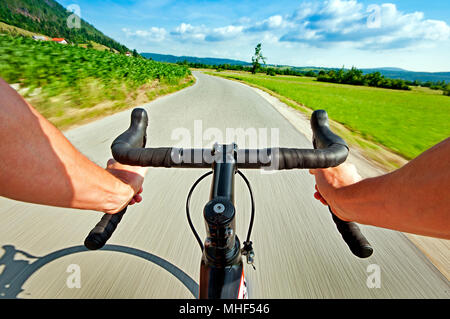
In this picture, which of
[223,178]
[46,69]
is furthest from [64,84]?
[223,178]

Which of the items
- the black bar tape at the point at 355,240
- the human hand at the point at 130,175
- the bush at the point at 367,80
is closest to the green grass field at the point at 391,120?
the black bar tape at the point at 355,240

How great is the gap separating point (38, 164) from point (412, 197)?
1241mm

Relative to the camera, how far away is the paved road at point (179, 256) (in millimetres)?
1362

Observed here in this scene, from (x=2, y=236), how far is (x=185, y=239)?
1.49 m

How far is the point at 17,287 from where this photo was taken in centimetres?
130

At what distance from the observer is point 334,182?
122 cm

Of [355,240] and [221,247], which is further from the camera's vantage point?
[355,240]

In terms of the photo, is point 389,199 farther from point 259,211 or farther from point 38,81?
point 38,81

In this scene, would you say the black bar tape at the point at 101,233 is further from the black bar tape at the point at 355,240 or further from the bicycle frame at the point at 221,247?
the black bar tape at the point at 355,240

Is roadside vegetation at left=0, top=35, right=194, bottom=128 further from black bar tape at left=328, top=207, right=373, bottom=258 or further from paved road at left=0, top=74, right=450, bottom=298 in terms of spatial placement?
black bar tape at left=328, top=207, right=373, bottom=258

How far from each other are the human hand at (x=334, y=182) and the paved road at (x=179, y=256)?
635mm

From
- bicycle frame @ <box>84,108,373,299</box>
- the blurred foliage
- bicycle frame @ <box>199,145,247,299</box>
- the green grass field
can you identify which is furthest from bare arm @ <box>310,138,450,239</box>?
the blurred foliage

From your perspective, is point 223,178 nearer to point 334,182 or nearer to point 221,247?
point 221,247
